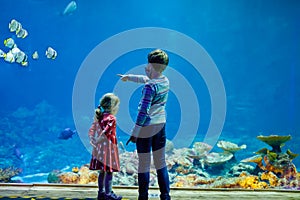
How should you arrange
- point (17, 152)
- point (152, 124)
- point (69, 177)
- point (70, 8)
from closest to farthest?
point (152, 124)
point (69, 177)
point (17, 152)
point (70, 8)

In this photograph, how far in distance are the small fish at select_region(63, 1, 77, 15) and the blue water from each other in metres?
0.21

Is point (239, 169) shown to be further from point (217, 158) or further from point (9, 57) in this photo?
point (9, 57)

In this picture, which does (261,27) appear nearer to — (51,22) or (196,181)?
(196,181)

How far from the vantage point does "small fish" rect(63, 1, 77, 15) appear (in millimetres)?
6715

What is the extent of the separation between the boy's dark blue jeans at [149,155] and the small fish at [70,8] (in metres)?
5.02

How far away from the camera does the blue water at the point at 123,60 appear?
21.0ft

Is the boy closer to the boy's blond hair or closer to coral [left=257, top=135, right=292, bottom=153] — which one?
the boy's blond hair

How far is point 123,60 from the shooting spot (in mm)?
8422

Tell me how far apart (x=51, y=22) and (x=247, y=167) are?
5.18m

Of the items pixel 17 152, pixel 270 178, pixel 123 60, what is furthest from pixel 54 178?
pixel 123 60

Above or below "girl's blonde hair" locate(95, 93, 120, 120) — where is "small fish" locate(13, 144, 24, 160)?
above

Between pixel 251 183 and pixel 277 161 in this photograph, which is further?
pixel 277 161

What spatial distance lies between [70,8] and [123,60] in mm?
2162

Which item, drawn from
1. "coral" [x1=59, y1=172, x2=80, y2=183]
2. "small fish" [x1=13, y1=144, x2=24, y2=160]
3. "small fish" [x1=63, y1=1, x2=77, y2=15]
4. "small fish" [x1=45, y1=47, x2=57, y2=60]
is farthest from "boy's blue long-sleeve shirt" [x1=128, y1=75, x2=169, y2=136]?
"small fish" [x1=63, y1=1, x2=77, y2=15]
